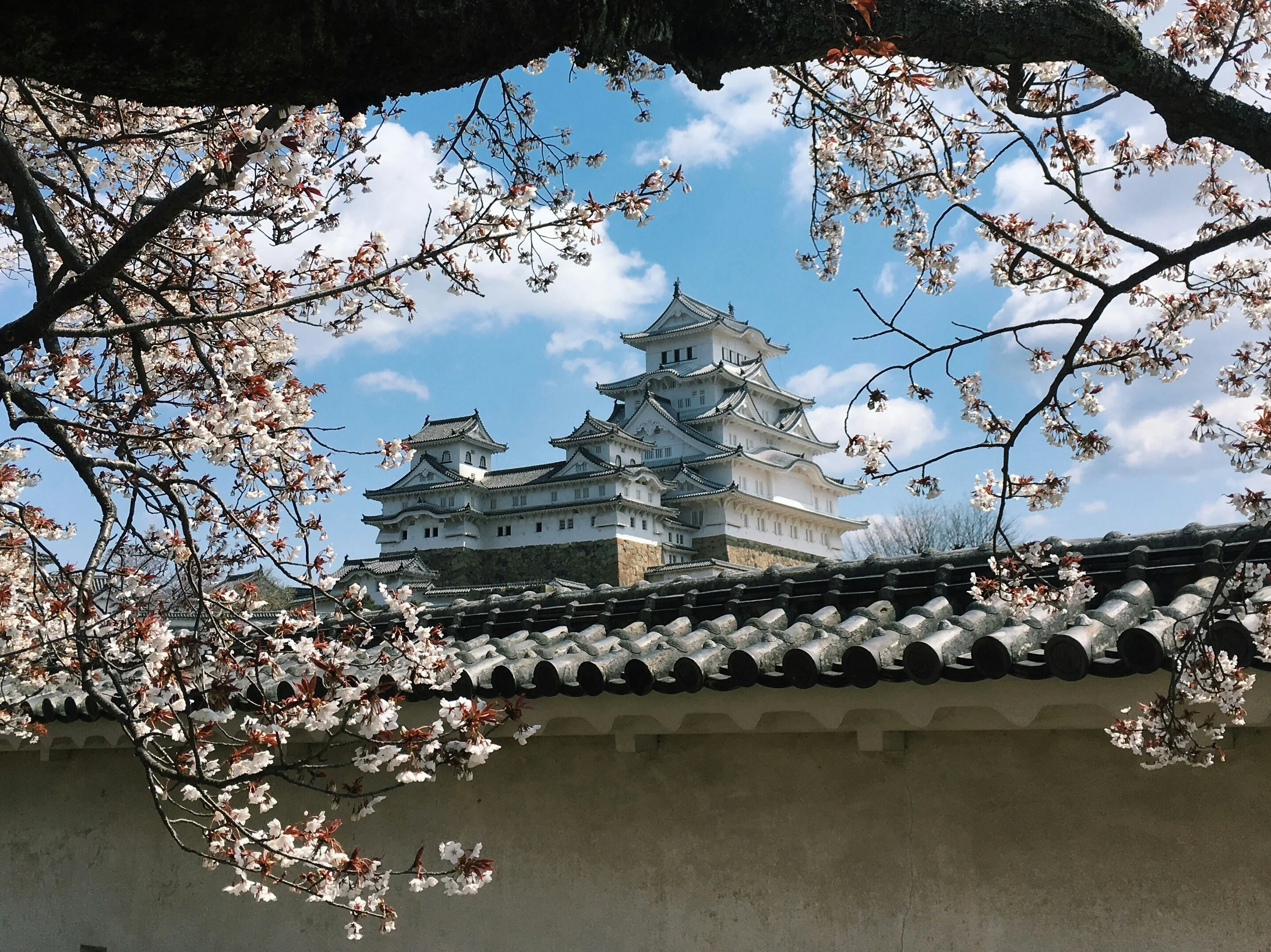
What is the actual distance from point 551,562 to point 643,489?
13.8ft

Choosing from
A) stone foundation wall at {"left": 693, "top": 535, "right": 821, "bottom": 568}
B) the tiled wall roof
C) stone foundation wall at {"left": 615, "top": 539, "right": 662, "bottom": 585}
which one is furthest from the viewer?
stone foundation wall at {"left": 693, "top": 535, "right": 821, "bottom": 568}

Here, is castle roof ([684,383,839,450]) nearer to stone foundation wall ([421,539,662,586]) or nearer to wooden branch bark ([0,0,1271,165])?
stone foundation wall ([421,539,662,586])

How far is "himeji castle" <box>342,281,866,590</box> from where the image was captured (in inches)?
1378

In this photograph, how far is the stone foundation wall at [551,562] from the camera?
3428 cm

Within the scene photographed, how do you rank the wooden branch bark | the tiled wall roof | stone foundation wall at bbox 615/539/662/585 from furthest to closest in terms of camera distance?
stone foundation wall at bbox 615/539/662/585 < the tiled wall roof < the wooden branch bark

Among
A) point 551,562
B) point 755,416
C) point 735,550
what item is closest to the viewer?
point 551,562

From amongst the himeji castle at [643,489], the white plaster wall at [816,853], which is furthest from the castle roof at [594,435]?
the white plaster wall at [816,853]

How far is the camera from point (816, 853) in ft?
13.1

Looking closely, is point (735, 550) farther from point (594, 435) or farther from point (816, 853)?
point (816, 853)

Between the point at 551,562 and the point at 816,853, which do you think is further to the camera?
the point at 551,562

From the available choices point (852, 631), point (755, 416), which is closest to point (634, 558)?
point (755, 416)

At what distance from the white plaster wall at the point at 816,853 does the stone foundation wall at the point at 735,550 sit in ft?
101

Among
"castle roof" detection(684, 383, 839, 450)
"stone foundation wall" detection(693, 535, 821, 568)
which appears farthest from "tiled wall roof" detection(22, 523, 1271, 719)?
"castle roof" detection(684, 383, 839, 450)

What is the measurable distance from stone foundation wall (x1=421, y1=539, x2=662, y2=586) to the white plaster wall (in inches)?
1118
